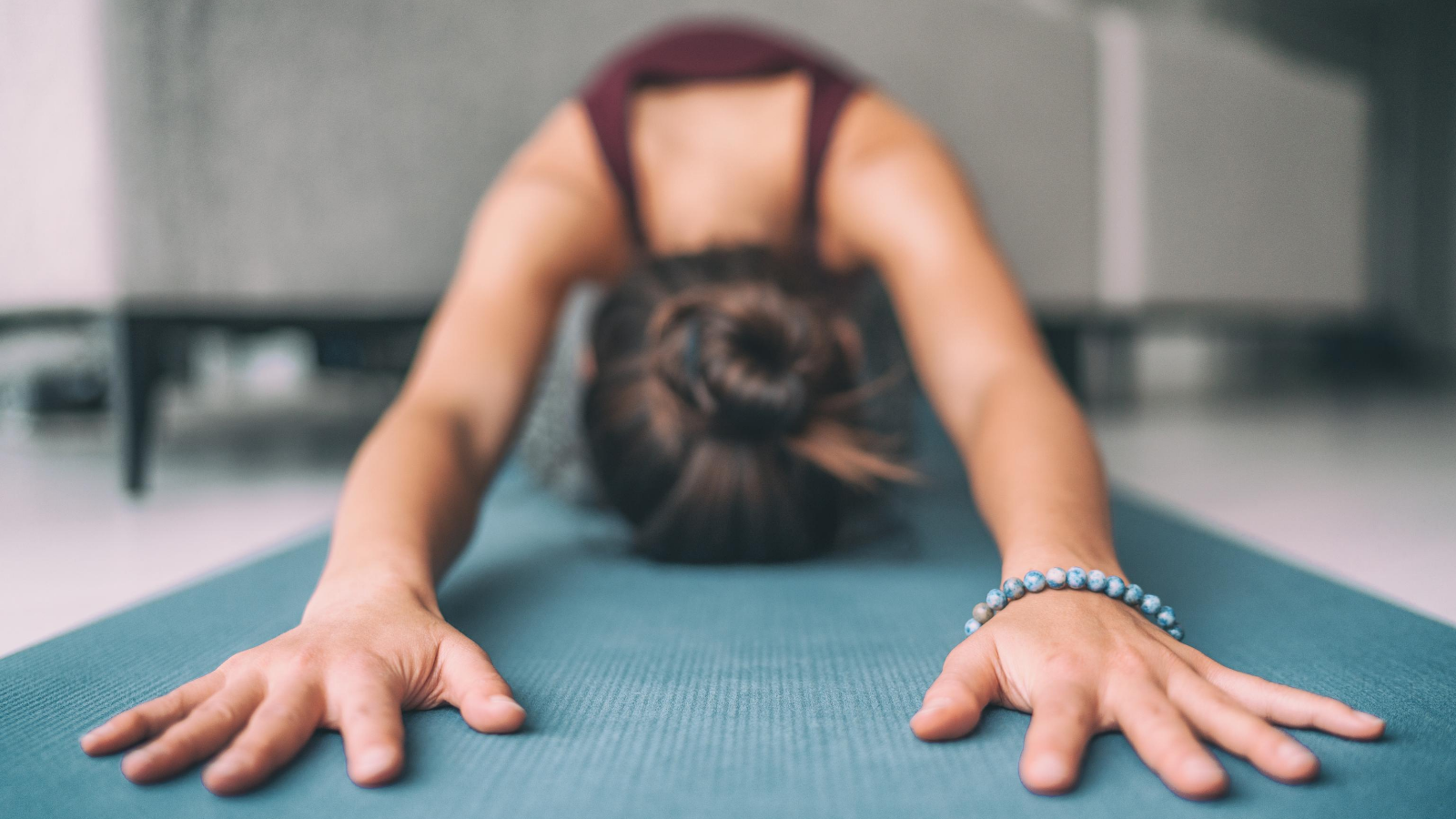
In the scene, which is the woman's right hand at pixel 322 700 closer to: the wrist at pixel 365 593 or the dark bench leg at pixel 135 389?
the wrist at pixel 365 593

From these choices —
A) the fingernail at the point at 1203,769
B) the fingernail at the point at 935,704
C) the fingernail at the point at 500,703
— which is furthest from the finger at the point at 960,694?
the fingernail at the point at 500,703

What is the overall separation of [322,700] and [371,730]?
0.17ft

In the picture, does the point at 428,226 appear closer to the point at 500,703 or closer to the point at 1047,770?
the point at 500,703

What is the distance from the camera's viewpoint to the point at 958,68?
1871mm

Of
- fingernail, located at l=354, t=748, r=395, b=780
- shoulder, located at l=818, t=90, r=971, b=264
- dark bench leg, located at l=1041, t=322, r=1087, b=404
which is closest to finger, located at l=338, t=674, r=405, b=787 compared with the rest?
fingernail, located at l=354, t=748, r=395, b=780

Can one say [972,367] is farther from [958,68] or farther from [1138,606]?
[958,68]

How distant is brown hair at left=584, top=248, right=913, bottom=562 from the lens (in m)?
0.75

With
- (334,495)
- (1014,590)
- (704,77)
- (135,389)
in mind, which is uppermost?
(704,77)

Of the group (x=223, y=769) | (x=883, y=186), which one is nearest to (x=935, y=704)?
(x=223, y=769)

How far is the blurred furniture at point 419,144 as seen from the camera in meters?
1.16

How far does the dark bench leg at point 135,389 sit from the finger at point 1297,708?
4.44ft

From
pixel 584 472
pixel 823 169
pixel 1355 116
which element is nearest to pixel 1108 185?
pixel 1355 116

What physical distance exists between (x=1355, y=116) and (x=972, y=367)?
110 inches

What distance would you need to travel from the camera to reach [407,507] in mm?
599
